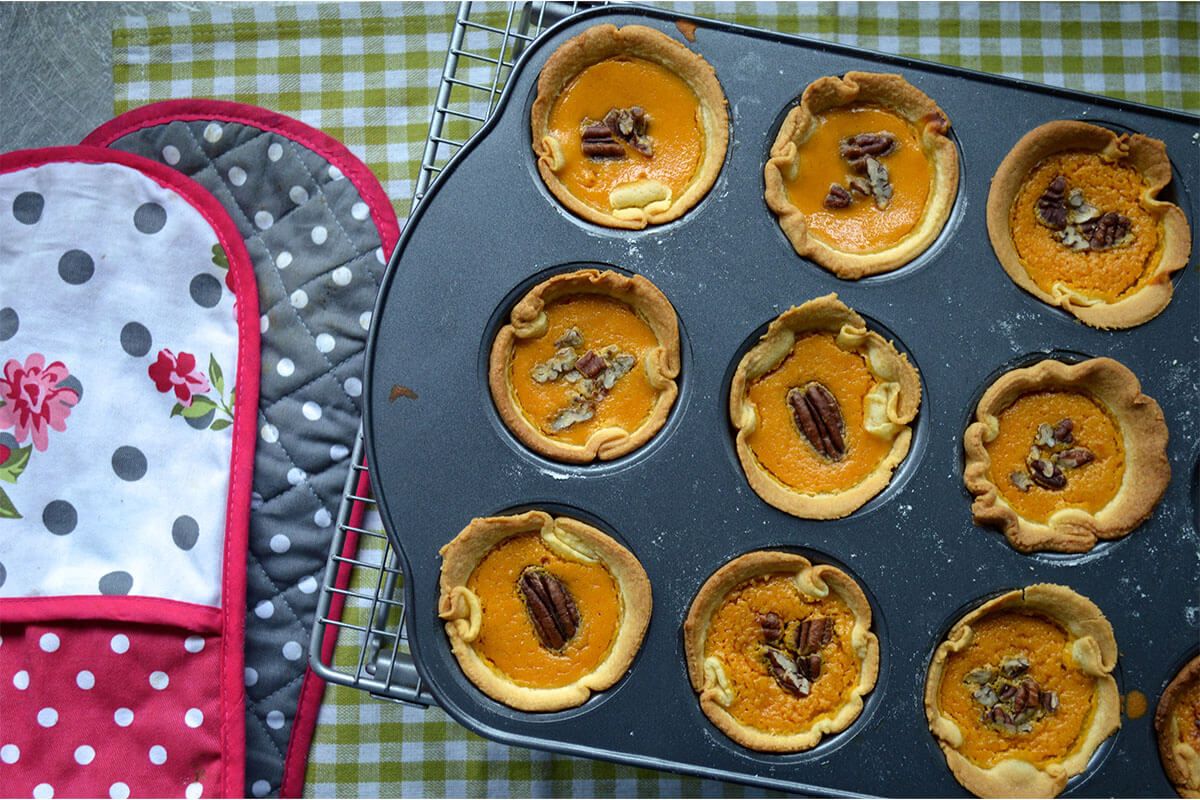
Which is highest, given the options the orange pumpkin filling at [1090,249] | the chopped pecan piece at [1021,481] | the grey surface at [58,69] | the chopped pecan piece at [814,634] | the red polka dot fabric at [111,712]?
the grey surface at [58,69]

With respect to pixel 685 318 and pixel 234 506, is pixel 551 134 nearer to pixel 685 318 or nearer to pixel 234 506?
pixel 685 318

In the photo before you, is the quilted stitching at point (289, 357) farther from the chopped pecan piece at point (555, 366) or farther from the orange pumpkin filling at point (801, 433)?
the orange pumpkin filling at point (801, 433)

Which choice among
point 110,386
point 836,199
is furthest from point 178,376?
point 836,199

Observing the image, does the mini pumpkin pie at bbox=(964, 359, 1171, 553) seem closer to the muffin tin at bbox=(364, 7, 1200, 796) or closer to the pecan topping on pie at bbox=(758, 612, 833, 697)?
the muffin tin at bbox=(364, 7, 1200, 796)

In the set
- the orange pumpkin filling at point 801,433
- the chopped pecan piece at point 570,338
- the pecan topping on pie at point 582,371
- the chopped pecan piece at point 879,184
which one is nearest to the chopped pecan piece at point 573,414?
the pecan topping on pie at point 582,371

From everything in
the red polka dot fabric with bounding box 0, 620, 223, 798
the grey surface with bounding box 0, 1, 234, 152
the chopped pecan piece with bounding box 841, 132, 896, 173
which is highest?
the grey surface with bounding box 0, 1, 234, 152

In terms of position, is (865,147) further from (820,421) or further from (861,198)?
(820,421)

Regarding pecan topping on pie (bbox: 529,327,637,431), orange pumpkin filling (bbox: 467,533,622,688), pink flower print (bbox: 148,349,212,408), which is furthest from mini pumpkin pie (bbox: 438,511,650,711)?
pink flower print (bbox: 148,349,212,408)

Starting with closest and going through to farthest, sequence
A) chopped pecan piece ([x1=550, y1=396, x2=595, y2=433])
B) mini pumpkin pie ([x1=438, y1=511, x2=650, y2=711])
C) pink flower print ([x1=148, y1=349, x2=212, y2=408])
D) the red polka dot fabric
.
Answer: mini pumpkin pie ([x1=438, y1=511, x2=650, y2=711])
chopped pecan piece ([x1=550, y1=396, x2=595, y2=433])
the red polka dot fabric
pink flower print ([x1=148, y1=349, x2=212, y2=408])

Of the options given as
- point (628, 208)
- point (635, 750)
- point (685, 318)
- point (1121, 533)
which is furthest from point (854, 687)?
point (628, 208)
